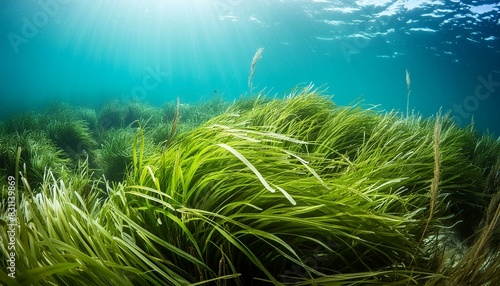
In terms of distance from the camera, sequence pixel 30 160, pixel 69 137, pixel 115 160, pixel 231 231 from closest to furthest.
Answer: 1. pixel 231 231
2. pixel 30 160
3. pixel 115 160
4. pixel 69 137

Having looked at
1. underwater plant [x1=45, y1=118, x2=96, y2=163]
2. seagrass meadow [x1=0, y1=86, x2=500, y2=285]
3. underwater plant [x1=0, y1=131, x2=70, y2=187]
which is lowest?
underwater plant [x1=45, y1=118, x2=96, y2=163]

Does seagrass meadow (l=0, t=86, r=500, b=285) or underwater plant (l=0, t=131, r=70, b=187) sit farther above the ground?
seagrass meadow (l=0, t=86, r=500, b=285)

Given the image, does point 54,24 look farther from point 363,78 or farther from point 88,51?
point 363,78

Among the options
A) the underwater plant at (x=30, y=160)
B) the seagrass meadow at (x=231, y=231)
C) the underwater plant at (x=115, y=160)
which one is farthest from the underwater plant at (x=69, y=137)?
the seagrass meadow at (x=231, y=231)

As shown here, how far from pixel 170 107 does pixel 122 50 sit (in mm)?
88997

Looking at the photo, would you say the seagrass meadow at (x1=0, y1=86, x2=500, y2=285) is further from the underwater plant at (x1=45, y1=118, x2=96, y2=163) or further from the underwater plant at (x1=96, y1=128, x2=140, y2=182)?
the underwater plant at (x1=45, y1=118, x2=96, y2=163)

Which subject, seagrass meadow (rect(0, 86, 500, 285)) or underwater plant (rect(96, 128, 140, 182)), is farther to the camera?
underwater plant (rect(96, 128, 140, 182))

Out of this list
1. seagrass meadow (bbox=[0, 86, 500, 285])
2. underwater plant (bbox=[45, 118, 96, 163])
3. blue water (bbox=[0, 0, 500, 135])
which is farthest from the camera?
blue water (bbox=[0, 0, 500, 135])

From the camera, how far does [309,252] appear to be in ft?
3.77

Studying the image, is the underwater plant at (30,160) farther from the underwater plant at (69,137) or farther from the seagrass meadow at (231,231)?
the seagrass meadow at (231,231)

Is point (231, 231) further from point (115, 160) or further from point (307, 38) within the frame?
point (307, 38)

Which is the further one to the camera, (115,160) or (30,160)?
(115,160)

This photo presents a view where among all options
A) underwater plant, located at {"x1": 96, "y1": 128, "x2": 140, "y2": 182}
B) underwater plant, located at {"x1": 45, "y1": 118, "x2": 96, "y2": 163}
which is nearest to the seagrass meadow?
underwater plant, located at {"x1": 96, "y1": 128, "x2": 140, "y2": 182}

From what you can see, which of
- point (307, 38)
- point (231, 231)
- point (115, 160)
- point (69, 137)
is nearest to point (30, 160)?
point (115, 160)
